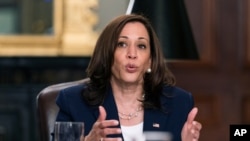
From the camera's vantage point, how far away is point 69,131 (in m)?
1.49

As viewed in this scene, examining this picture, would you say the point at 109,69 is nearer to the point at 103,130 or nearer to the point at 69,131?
the point at 103,130

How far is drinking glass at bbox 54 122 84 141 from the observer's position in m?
1.49

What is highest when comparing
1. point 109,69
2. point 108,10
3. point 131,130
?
point 108,10

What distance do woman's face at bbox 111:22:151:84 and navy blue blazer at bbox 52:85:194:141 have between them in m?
0.12

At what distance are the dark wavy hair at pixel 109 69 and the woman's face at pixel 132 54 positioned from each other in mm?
27

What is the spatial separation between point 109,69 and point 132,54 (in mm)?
180

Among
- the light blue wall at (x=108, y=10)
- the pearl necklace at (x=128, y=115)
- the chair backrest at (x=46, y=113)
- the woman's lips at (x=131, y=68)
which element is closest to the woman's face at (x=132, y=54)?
the woman's lips at (x=131, y=68)

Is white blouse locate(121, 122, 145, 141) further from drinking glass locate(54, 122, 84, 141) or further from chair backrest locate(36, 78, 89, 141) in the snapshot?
drinking glass locate(54, 122, 84, 141)

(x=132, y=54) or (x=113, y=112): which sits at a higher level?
(x=132, y=54)

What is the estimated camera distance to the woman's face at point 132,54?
80.0 inches

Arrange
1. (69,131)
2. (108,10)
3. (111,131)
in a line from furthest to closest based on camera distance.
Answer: (108,10), (111,131), (69,131)

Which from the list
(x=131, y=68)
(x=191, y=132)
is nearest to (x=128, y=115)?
(x=131, y=68)

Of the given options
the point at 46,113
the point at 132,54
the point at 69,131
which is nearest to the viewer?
the point at 69,131

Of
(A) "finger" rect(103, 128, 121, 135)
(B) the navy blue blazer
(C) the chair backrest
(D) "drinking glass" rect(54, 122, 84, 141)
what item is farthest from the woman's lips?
(D) "drinking glass" rect(54, 122, 84, 141)
